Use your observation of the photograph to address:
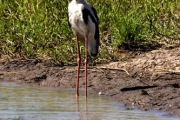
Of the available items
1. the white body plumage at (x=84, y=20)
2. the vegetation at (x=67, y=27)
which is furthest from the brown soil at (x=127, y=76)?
the white body plumage at (x=84, y=20)

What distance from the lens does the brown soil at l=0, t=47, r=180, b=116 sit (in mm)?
7461

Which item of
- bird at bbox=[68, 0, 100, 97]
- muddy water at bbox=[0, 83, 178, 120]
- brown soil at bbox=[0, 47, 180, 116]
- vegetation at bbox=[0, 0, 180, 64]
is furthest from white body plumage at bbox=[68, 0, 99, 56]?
muddy water at bbox=[0, 83, 178, 120]

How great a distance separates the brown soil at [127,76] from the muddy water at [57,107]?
31 cm

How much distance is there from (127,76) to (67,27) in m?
1.80

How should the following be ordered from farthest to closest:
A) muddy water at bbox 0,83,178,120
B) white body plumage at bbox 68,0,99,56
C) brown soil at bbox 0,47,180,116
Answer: white body plumage at bbox 68,0,99,56
brown soil at bbox 0,47,180,116
muddy water at bbox 0,83,178,120

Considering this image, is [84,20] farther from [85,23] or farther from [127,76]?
[127,76]

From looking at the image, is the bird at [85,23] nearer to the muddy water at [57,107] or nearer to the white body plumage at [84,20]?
the white body plumage at [84,20]

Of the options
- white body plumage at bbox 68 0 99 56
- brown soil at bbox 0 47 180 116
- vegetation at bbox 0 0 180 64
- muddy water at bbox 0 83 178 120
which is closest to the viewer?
muddy water at bbox 0 83 178 120

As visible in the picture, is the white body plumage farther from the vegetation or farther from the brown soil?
the vegetation

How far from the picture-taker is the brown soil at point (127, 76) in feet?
24.5

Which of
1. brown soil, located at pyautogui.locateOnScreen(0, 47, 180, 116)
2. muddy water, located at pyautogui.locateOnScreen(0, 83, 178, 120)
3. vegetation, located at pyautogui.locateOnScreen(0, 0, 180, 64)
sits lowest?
muddy water, located at pyautogui.locateOnScreen(0, 83, 178, 120)

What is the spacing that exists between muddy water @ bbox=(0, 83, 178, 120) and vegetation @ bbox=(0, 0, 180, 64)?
1.33 m

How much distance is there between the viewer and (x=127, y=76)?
842 centimetres

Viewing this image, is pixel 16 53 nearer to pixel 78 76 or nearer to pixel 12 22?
pixel 12 22
